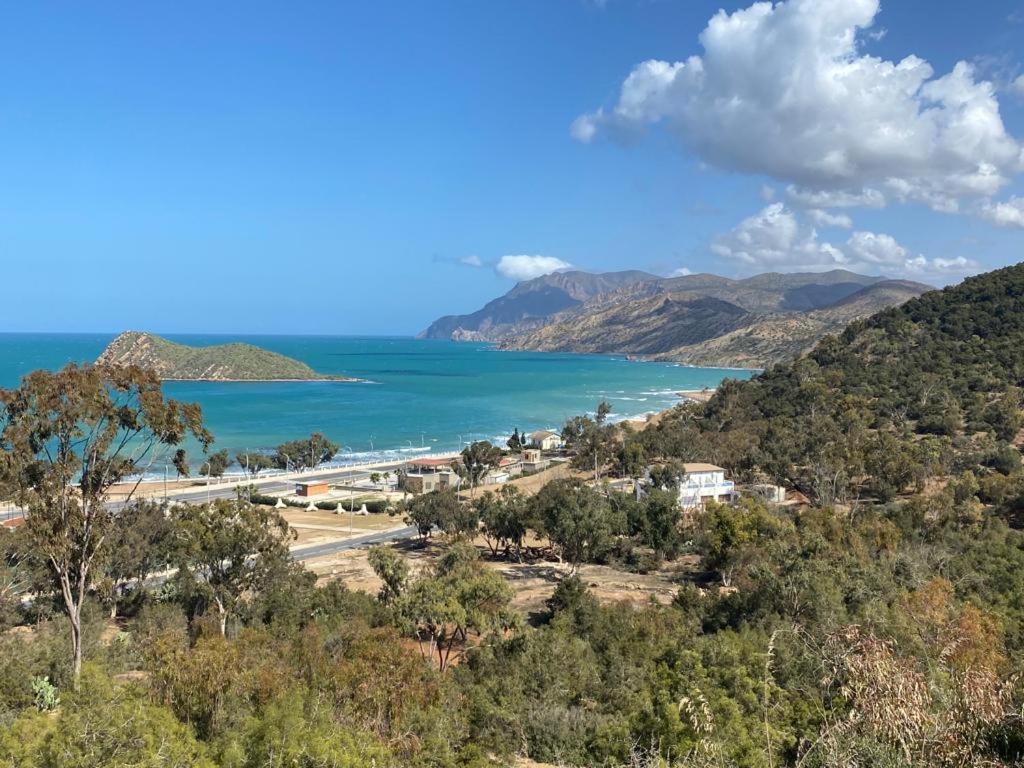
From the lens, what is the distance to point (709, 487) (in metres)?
49.7

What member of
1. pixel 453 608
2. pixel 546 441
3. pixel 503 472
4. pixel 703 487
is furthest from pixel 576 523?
pixel 546 441

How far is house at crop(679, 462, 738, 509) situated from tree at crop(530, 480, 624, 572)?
12891 mm

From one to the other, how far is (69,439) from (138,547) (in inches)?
561

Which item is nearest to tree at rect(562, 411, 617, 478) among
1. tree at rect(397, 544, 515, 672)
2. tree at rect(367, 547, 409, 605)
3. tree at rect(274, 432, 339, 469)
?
tree at rect(274, 432, 339, 469)

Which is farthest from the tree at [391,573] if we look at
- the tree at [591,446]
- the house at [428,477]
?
the tree at [591,446]

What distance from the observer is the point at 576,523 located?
3256cm

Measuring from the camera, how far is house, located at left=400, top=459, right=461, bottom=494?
60.2 meters

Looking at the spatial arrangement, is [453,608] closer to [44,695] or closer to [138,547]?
[44,695]

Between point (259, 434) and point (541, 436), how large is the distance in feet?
116

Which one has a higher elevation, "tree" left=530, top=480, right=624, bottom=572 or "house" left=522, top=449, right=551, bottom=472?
"tree" left=530, top=480, right=624, bottom=572

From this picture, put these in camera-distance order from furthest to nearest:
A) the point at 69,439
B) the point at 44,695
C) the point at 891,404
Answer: the point at 891,404
the point at 69,439
the point at 44,695

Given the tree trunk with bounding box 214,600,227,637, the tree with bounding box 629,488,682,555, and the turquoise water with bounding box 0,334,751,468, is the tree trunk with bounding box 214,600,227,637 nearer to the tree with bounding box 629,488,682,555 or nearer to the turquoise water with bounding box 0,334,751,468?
the tree with bounding box 629,488,682,555

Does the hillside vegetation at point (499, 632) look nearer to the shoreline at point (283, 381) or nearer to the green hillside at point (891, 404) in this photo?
the green hillside at point (891, 404)

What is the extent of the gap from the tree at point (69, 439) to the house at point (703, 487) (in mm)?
38913
